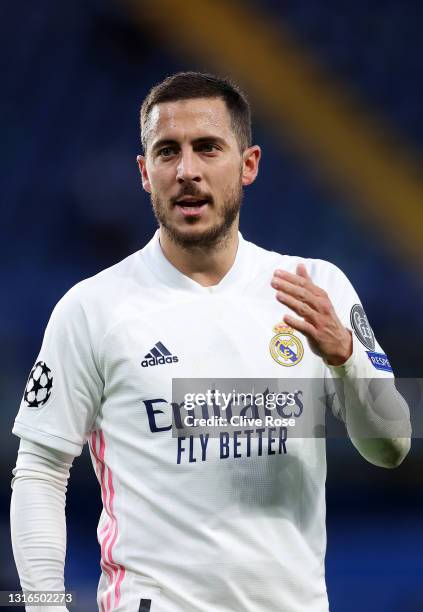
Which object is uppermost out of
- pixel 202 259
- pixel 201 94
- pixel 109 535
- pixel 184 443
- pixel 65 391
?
pixel 201 94

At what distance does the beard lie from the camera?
244cm

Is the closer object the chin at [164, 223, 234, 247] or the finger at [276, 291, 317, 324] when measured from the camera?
the finger at [276, 291, 317, 324]

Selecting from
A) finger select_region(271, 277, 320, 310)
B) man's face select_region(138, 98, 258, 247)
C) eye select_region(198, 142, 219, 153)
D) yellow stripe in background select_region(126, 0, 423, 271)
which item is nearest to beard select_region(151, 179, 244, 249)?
man's face select_region(138, 98, 258, 247)

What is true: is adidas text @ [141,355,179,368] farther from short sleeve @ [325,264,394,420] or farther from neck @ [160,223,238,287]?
short sleeve @ [325,264,394,420]

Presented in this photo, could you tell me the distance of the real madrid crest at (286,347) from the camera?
238cm

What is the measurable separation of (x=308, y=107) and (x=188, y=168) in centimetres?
340

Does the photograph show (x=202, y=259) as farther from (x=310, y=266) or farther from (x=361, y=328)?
(x=361, y=328)

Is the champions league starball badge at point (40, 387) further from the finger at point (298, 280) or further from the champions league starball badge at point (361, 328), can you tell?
the champions league starball badge at point (361, 328)

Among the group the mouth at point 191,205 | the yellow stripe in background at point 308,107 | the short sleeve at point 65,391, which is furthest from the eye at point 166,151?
the yellow stripe in background at point 308,107

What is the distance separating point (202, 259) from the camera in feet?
8.23

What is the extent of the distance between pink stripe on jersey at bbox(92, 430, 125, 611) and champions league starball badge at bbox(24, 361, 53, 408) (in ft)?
0.50

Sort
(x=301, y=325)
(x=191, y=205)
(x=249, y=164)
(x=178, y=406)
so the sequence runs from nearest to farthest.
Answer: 1. (x=301, y=325)
2. (x=178, y=406)
3. (x=191, y=205)
4. (x=249, y=164)

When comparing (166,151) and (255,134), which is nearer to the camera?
(166,151)

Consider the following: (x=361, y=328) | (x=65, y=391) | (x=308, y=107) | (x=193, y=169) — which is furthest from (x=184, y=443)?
(x=308, y=107)
